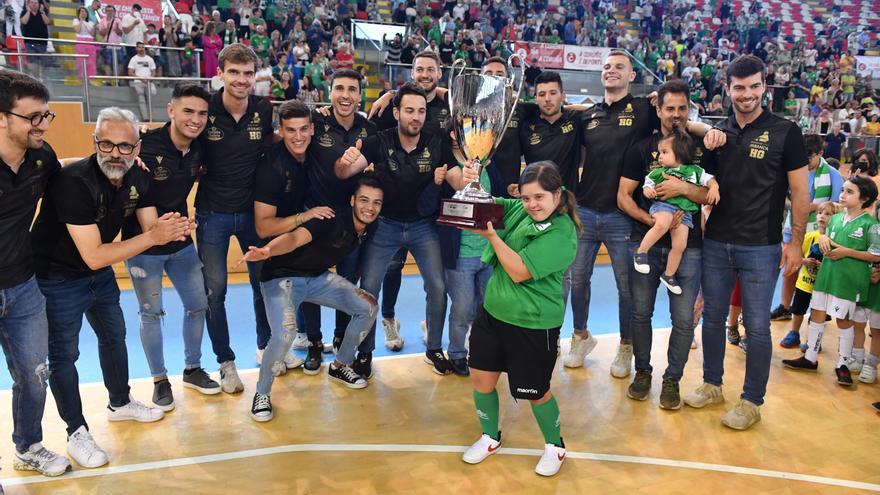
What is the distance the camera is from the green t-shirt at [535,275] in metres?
3.11

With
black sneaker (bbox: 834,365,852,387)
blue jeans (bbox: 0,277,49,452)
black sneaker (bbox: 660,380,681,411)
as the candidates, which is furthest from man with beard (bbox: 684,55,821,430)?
blue jeans (bbox: 0,277,49,452)

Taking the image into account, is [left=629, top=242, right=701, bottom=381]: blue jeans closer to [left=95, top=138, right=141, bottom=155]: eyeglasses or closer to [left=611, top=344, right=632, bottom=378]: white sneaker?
[left=611, top=344, right=632, bottom=378]: white sneaker

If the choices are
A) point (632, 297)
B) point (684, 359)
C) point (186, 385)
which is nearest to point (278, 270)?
point (186, 385)

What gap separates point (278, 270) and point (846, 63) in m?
20.5

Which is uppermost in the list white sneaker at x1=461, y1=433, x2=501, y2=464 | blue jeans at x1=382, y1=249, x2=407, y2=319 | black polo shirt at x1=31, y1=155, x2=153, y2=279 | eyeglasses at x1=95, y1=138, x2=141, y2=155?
eyeglasses at x1=95, y1=138, x2=141, y2=155

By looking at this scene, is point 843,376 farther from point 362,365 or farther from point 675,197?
point 362,365

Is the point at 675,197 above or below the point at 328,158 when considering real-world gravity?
below

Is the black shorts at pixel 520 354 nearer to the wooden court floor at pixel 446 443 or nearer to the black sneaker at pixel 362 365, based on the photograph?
the wooden court floor at pixel 446 443

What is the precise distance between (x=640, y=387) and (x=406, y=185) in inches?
81.0

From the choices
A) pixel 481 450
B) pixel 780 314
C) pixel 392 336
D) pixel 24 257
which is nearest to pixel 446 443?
pixel 481 450

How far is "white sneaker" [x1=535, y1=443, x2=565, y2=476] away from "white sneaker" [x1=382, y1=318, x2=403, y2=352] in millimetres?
2037

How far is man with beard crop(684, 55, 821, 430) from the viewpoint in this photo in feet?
11.9

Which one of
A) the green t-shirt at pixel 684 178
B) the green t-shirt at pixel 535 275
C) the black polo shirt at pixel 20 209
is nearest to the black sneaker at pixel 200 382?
the black polo shirt at pixel 20 209

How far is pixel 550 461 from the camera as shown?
337cm
